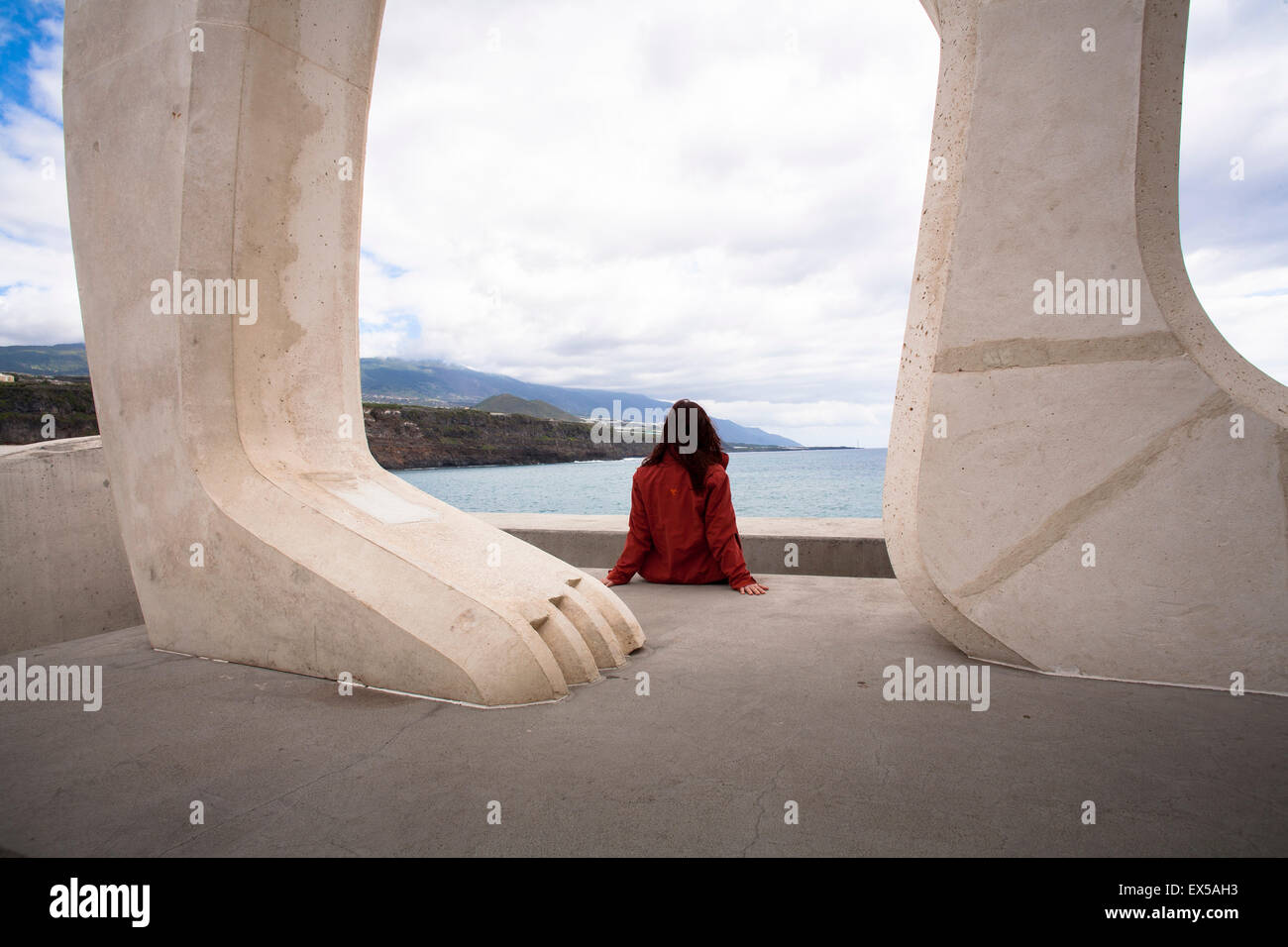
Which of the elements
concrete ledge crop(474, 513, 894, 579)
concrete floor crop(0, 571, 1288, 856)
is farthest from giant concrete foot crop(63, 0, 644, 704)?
concrete ledge crop(474, 513, 894, 579)

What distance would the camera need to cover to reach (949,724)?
3.07 metres

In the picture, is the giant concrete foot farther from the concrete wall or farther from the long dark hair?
the long dark hair

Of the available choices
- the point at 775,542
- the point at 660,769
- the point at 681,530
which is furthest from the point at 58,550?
the point at 775,542

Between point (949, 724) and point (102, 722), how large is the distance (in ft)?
12.0

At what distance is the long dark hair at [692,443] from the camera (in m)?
6.22

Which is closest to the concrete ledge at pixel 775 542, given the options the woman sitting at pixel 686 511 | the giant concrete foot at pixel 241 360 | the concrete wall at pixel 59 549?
the woman sitting at pixel 686 511

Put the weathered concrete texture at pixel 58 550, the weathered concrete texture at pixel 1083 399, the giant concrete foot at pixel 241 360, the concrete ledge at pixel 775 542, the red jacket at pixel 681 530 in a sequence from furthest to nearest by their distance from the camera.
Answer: the concrete ledge at pixel 775 542 → the red jacket at pixel 681 530 → the weathered concrete texture at pixel 58 550 → the giant concrete foot at pixel 241 360 → the weathered concrete texture at pixel 1083 399

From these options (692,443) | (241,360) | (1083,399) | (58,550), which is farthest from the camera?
(692,443)

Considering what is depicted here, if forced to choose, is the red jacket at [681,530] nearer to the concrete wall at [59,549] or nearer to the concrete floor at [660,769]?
the concrete floor at [660,769]

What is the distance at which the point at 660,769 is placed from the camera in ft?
8.69

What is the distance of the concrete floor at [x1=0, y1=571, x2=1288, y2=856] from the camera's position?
2.17 meters

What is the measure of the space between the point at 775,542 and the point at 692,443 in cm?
167

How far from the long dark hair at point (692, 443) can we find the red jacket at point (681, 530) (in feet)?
0.17

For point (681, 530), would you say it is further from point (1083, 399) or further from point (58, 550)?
point (58, 550)
